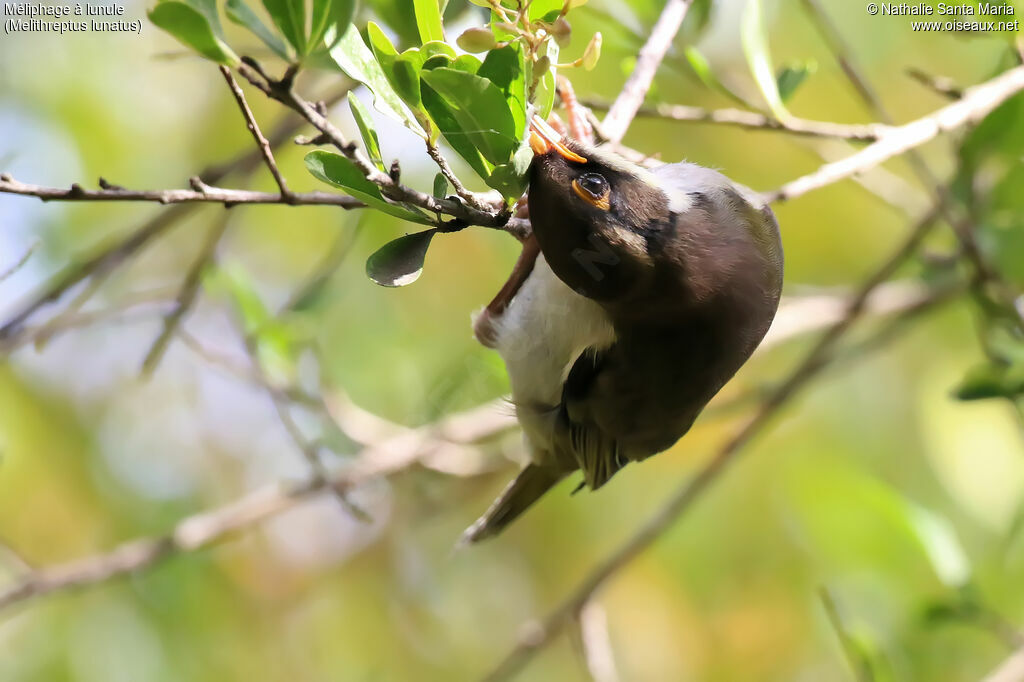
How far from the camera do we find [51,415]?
14.7 ft

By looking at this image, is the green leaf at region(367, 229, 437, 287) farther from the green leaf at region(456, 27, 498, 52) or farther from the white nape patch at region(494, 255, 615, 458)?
the white nape patch at region(494, 255, 615, 458)

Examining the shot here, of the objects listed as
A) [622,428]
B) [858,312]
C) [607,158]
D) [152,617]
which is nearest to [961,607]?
[858,312]

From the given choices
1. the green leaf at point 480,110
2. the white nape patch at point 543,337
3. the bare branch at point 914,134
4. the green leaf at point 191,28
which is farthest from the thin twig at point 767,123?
the green leaf at point 191,28

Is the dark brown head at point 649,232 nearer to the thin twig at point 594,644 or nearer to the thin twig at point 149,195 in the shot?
the thin twig at point 149,195

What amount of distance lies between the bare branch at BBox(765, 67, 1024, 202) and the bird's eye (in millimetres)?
447

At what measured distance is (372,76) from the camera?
4.31ft

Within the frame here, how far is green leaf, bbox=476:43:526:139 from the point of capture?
1.24m

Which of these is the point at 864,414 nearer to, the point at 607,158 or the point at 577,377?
the point at 577,377

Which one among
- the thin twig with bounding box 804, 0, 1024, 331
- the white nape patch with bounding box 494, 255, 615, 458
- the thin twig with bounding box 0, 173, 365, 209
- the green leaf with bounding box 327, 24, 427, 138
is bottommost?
the white nape patch with bounding box 494, 255, 615, 458

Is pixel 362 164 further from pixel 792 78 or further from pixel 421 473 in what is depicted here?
pixel 421 473

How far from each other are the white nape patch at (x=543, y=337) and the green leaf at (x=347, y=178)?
0.76m

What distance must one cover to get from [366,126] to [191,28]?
0.28m

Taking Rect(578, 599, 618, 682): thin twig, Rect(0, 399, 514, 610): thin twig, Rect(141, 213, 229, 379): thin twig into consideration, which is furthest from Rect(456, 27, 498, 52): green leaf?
Rect(578, 599, 618, 682): thin twig

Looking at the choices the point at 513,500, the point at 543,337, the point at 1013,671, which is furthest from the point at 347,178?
the point at 1013,671
